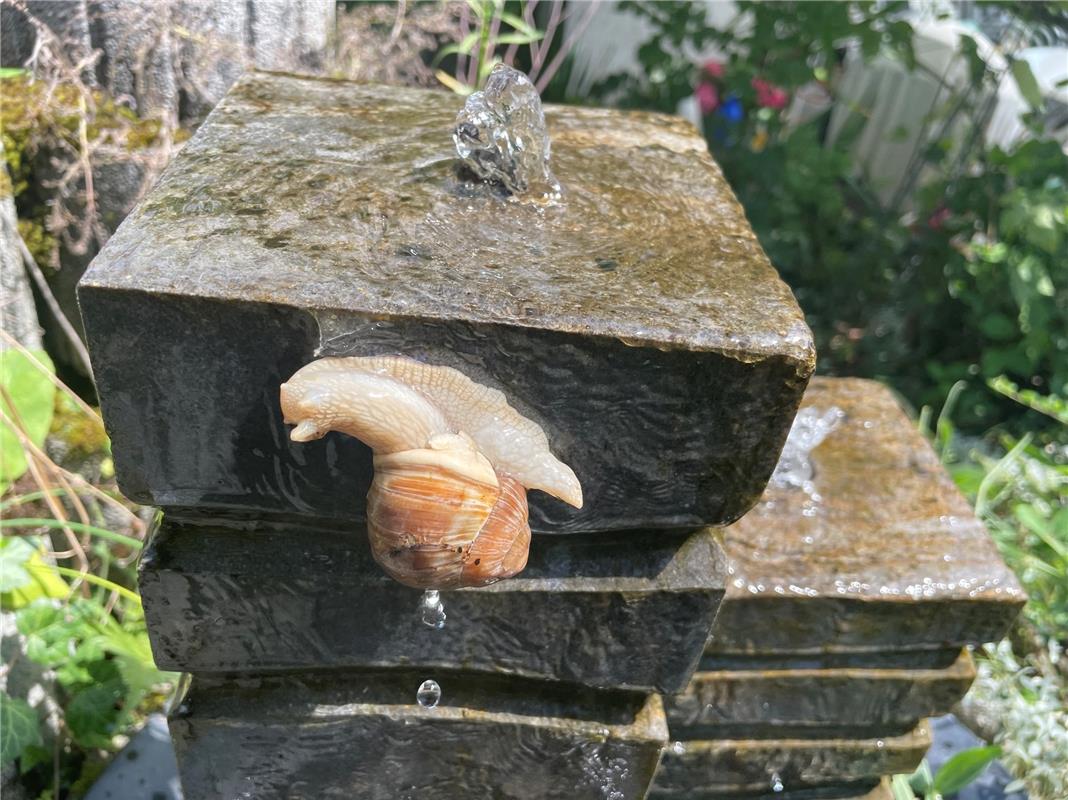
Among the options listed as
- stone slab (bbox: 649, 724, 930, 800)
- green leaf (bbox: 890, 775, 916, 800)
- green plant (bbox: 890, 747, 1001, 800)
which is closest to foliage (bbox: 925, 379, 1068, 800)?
green plant (bbox: 890, 747, 1001, 800)

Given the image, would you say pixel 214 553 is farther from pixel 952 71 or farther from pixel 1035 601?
pixel 952 71

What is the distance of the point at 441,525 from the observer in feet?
2.69

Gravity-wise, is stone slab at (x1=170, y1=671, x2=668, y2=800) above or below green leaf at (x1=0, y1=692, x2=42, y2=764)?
above

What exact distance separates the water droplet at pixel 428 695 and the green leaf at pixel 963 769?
109 cm

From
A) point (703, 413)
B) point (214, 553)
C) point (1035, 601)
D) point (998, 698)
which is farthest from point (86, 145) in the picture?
point (1035, 601)

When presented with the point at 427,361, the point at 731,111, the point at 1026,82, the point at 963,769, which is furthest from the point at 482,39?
the point at 963,769

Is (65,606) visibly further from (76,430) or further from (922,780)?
(922,780)

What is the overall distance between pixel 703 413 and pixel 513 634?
1.34 feet

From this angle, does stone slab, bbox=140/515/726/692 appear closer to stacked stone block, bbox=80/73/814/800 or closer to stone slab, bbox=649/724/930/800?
stacked stone block, bbox=80/73/814/800

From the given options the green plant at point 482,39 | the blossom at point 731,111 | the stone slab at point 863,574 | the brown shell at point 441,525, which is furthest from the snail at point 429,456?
the blossom at point 731,111

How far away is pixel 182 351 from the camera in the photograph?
2.85 ft

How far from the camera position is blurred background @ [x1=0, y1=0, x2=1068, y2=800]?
181 centimetres

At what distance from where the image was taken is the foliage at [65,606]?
164 cm

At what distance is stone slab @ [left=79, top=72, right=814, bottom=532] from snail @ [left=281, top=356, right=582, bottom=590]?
0.09 feet
